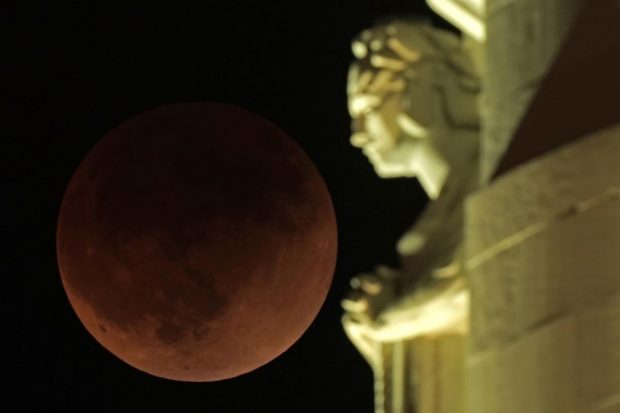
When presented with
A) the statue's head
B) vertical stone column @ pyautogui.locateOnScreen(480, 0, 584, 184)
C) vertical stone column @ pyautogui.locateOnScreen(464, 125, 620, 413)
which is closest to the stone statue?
the statue's head

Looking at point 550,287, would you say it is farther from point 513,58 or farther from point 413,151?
point 413,151

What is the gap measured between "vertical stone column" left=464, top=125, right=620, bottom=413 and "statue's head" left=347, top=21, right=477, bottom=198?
1.51 meters

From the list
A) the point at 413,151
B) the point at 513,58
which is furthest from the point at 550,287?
the point at 413,151

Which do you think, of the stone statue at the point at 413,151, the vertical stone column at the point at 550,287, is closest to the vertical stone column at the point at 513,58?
the vertical stone column at the point at 550,287

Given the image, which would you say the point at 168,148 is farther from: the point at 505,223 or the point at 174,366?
the point at 505,223

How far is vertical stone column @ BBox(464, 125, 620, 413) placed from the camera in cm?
905

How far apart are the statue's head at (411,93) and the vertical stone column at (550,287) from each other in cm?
151

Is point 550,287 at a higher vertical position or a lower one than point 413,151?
higher

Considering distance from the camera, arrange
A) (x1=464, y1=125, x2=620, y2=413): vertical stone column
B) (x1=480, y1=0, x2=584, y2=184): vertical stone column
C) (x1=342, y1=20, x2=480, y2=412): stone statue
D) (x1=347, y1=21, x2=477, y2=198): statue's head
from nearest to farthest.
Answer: (x1=464, y1=125, x2=620, y2=413): vertical stone column, (x1=480, y1=0, x2=584, y2=184): vertical stone column, (x1=342, y1=20, x2=480, y2=412): stone statue, (x1=347, y1=21, x2=477, y2=198): statue's head

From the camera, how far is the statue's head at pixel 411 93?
11344 millimetres

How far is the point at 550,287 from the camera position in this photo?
933cm

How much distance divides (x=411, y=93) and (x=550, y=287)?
95.1 inches

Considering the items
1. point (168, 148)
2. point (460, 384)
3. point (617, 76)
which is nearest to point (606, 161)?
point (617, 76)

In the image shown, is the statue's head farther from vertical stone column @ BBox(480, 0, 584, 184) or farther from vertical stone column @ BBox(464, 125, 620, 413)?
vertical stone column @ BBox(464, 125, 620, 413)
